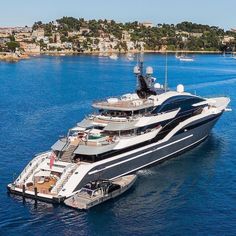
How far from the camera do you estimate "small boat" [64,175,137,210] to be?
2973 centimetres

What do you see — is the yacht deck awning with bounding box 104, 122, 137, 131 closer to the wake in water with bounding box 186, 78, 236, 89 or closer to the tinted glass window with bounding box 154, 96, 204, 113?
the tinted glass window with bounding box 154, 96, 204, 113

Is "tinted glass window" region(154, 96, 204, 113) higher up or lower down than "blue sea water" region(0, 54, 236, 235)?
higher up

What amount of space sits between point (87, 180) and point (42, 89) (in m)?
58.8

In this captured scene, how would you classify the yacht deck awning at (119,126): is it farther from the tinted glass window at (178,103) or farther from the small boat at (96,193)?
the small boat at (96,193)

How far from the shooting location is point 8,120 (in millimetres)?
57188

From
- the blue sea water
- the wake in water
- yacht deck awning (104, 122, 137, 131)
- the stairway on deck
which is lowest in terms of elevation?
the blue sea water

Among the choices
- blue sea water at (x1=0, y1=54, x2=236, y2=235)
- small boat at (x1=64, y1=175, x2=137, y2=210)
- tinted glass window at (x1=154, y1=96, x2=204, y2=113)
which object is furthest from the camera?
tinted glass window at (x1=154, y1=96, x2=204, y2=113)

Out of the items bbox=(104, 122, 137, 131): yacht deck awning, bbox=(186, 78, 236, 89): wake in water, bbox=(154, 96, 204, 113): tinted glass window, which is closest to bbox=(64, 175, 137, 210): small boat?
bbox=(104, 122, 137, 131): yacht deck awning

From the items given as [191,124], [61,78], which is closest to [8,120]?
[191,124]

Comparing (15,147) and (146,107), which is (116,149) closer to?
(146,107)

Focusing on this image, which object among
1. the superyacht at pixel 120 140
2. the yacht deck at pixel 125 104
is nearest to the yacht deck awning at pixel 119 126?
the superyacht at pixel 120 140

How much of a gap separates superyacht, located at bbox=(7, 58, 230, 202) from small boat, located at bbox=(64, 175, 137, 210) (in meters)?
0.41

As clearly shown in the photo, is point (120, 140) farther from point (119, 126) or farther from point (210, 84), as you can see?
point (210, 84)

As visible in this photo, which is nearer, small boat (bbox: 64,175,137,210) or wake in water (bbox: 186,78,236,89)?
small boat (bbox: 64,175,137,210)
